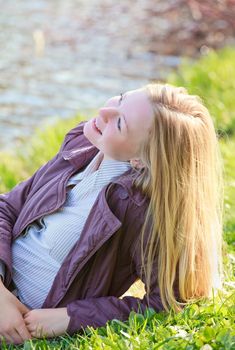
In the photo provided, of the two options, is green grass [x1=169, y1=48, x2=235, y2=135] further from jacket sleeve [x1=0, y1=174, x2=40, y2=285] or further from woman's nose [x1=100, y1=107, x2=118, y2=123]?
woman's nose [x1=100, y1=107, x2=118, y2=123]

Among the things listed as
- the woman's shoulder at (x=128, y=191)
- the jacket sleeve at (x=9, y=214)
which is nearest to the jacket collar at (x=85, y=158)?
the woman's shoulder at (x=128, y=191)

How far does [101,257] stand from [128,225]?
0.48 ft

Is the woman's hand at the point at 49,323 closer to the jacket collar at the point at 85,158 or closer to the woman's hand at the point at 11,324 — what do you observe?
the woman's hand at the point at 11,324

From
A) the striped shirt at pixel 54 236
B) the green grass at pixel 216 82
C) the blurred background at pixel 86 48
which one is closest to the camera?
the striped shirt at pixel 54 236

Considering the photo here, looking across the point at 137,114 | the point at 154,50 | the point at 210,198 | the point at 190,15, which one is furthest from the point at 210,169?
the point at 190,15

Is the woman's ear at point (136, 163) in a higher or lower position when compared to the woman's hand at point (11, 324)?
higher

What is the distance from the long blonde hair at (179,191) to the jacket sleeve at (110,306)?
0.11ft

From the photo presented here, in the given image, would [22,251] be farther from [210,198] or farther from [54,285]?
[210,198]

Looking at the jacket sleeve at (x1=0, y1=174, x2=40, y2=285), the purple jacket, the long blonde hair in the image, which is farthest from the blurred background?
the purple jacket

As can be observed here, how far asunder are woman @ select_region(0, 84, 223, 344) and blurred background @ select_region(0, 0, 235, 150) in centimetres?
382

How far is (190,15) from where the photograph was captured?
11.8 metres

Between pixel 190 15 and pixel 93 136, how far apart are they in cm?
912

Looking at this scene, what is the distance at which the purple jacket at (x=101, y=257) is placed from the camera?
2.86m

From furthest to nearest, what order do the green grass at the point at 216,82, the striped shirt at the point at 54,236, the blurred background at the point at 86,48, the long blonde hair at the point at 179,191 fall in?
the blurred background at the point at 86,48 → the green grass at the point at 216,82 → the striped shirt at the point at 54,236 → the long blonde hair at the point at 179,191
